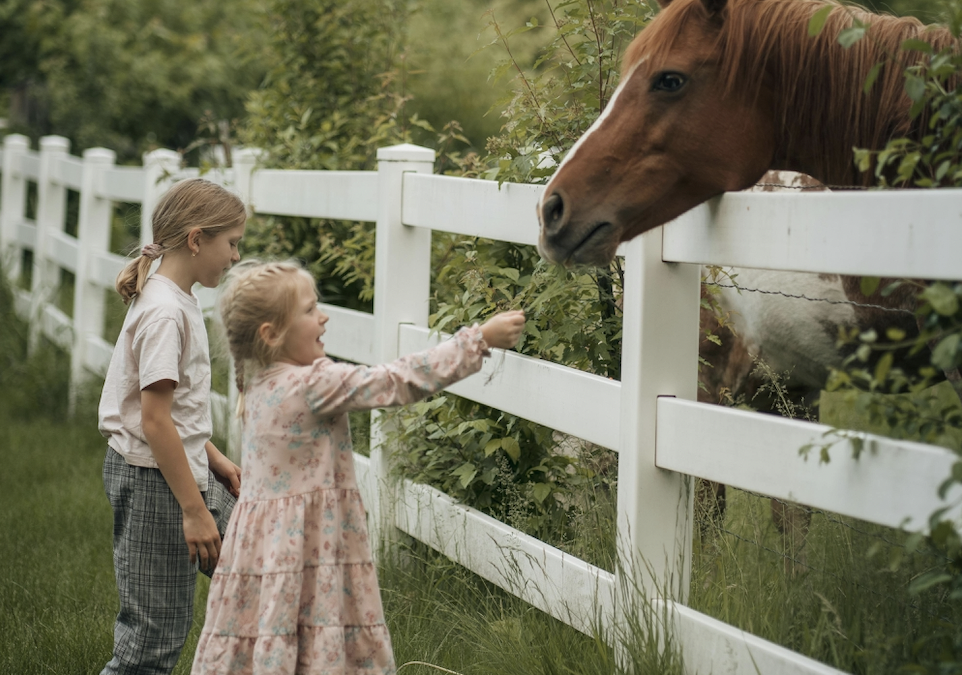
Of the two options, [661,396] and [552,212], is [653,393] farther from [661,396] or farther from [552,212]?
[552,212]

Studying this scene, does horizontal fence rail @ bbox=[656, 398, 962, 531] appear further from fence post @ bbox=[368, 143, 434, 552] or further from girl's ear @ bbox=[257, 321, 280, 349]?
fence post @ bbox=[368, 143, 434, 552]

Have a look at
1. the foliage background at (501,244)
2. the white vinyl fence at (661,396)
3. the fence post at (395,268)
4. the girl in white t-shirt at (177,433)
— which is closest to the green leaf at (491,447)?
the foliage background at (501,244)

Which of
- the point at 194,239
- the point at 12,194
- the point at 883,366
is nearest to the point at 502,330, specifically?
the point at 883,366

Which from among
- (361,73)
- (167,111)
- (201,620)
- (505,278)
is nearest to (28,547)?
(201,620)

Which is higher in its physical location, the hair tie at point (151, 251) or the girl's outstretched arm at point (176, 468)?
the hair tie at point (151, 251)

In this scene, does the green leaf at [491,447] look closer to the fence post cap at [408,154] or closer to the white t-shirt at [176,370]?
the white t-shirt at [176,370]

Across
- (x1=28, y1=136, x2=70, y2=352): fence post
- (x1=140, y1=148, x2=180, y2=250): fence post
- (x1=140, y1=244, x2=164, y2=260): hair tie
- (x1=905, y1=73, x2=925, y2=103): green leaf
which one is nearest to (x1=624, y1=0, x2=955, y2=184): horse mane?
(x1=905, y1=73, x2=925, y2=103): green leaf

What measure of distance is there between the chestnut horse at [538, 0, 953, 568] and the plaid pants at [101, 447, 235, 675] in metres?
1.16

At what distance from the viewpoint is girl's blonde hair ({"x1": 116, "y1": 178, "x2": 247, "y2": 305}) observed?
254cm

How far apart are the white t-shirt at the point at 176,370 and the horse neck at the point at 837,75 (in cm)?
147

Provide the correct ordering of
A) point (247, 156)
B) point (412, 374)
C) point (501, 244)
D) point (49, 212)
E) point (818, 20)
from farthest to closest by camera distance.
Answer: point (49, 212)
point (247, 156)
point (501, 244)
point (412, 374)
point (818, 20)

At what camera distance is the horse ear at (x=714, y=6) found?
2297mm

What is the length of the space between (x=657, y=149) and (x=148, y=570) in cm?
161

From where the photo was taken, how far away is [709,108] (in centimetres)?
231
